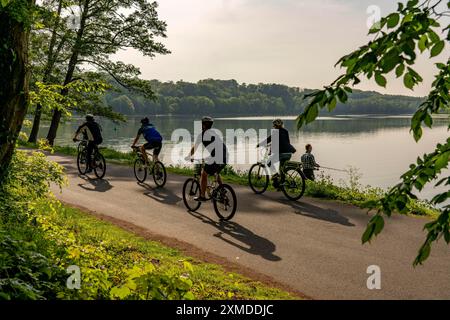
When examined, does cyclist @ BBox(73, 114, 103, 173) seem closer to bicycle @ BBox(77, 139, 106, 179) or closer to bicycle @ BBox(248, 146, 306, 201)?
bicycle @ BBox(77, 139, 106, 179)

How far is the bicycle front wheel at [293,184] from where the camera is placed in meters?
11.8

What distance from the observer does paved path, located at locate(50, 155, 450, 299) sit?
6338mm

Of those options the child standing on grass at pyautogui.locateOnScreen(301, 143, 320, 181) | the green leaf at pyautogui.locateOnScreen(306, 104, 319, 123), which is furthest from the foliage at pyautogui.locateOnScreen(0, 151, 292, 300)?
the child standing on grass at pyautogui.locateOnScreen(301, 143, 320, 181)

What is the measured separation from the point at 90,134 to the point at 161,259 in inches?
359

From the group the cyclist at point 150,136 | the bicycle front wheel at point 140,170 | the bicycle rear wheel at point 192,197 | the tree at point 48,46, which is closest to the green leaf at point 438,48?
the bicycle rear wheel at point 192,197

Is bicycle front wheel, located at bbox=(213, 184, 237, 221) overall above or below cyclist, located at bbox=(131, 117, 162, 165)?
below

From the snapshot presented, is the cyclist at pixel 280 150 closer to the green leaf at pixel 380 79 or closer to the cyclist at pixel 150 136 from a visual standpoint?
the cyclist at pixel 150 136

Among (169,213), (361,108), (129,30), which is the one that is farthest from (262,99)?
(169,213)

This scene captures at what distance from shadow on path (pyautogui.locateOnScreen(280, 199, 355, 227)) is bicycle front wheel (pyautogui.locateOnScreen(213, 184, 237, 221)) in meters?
1.78

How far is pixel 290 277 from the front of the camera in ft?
→ 21.5

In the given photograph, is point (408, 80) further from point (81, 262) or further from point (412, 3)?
point (81, 262)

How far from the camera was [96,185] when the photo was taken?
13922mm
